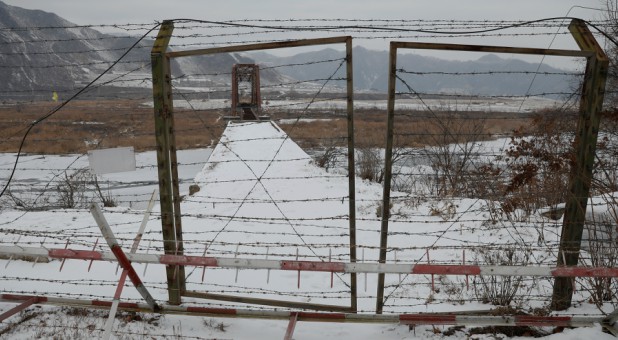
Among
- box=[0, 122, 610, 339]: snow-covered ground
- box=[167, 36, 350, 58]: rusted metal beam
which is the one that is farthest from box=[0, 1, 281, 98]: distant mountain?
box=[167, 36, 350, 58]: rusted metal beam

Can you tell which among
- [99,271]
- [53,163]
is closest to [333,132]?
[53,163]

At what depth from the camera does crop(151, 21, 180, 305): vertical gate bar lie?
457 centimetres

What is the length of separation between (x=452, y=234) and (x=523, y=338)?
4.01 meters

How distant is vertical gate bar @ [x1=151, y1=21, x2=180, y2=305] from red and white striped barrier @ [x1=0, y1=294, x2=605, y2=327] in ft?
1.52

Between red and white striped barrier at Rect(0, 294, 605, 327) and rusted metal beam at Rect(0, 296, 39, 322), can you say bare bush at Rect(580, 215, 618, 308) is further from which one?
rusted metal beam at Rect(0, 296, 39, 322)

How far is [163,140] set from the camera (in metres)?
4.70

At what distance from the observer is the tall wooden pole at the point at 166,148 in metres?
4.58

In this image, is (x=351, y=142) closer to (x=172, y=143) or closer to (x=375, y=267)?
(x=375, y=267)

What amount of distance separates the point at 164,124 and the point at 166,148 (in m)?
0.25

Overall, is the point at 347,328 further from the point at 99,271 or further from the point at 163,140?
the point at 99,271

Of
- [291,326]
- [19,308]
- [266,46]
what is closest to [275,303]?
[291,326]

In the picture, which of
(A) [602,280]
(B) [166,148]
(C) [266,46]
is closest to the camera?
(C) [266,46]

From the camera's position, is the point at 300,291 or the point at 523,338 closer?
the point at 523,338

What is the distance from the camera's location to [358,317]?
4535 mm
